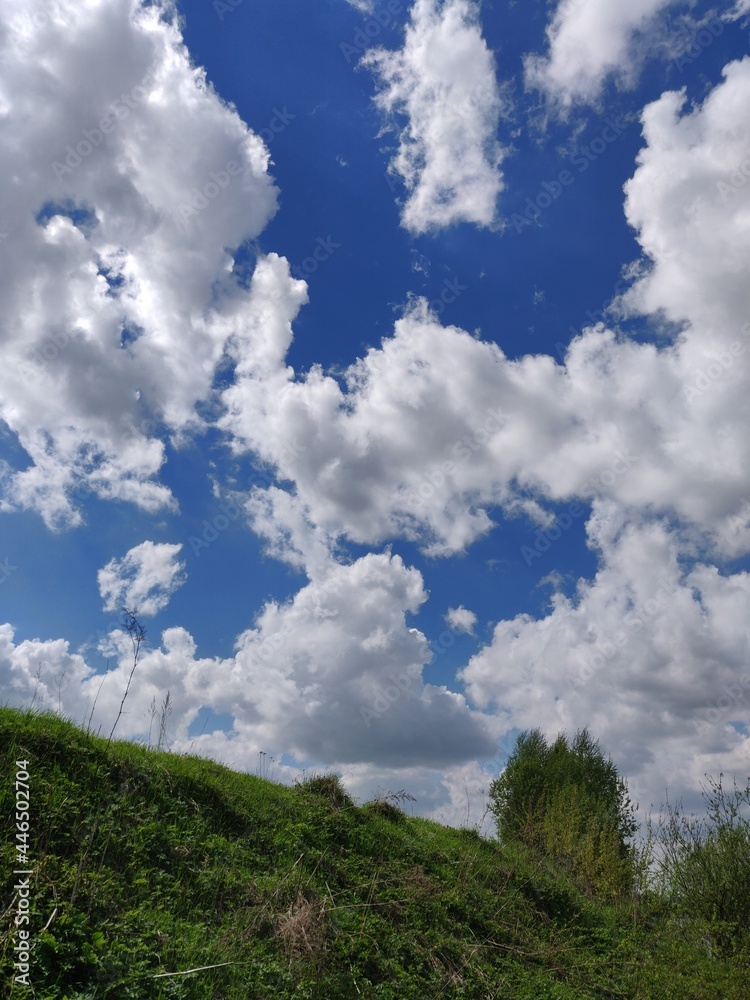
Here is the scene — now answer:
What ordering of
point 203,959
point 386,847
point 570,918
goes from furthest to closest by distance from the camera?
point 570,918, point 386,847, point 203,959

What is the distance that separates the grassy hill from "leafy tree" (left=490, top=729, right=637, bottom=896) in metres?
6.66

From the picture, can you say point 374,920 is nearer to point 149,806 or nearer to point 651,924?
point 149,806

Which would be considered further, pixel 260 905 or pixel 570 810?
pixel 570 810

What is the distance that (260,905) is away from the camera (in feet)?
31.5

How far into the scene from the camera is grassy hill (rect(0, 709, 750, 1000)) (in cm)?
733

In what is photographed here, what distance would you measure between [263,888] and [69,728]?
162 inches

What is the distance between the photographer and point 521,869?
16.9 m

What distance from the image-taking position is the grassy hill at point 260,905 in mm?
7328

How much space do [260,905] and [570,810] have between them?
2255cm

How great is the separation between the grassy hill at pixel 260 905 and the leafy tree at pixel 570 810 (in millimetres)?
6655

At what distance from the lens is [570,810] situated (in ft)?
92.4

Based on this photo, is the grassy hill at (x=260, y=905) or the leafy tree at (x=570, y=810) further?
the leafy tree at (x=570, y=810)

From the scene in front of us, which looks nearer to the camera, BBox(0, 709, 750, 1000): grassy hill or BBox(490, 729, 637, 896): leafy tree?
BBox(0, 709, 750, 1000): grassy hill

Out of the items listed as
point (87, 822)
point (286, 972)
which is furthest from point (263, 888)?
point (87, 822)
